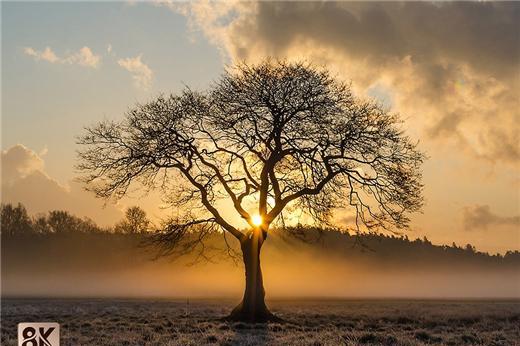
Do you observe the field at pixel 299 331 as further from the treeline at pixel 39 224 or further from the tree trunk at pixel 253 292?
the treeline at pixel 39 224

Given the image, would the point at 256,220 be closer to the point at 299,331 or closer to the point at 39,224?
the point at 299,331

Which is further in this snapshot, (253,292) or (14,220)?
(14,220)

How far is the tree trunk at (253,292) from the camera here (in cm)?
3092

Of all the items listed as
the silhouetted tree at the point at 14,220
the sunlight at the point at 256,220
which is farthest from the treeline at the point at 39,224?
the sunlight at the point at 256,220

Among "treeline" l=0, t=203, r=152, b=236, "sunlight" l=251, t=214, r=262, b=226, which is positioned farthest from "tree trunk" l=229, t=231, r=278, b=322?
"treeline" l=0, t=203, r=152, b=236

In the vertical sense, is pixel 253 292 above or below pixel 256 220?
below

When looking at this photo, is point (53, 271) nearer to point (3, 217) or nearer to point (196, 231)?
point (3, 217)

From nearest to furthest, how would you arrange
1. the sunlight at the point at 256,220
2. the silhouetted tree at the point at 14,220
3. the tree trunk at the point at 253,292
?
the tree trunk at the point at 253,292
the sunlight at the point at 256,220
the silhouetted tree at the point at 14,220

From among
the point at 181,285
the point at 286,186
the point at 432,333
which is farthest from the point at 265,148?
the point at 181,285

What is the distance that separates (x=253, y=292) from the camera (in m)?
31.7

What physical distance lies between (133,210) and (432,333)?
195 ft

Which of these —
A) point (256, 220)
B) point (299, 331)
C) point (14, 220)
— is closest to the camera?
point (299, 331)

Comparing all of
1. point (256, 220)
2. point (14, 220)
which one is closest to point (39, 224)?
point (14, 220)

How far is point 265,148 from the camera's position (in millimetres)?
32656
